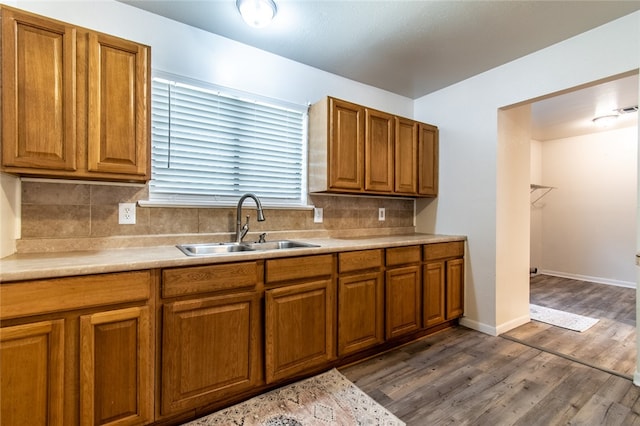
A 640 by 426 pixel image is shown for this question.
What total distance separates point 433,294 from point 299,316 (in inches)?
55.1

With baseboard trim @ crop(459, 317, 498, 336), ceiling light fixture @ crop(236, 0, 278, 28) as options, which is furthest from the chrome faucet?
baseboard trim @ crop(459, 317, 498, 336)

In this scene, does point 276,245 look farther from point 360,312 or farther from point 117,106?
point 117,106

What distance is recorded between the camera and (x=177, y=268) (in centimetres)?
150

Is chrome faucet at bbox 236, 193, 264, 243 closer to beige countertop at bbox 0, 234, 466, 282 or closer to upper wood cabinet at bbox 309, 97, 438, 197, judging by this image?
beige countertop at bbox 0, 234, 466, 282

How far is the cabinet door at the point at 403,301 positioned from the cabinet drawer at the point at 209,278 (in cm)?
116

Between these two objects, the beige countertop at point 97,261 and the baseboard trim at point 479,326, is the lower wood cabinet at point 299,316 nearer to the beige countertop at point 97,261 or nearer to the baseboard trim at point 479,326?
the beige countertop at point 97,261

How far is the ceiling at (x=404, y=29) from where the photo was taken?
75.0 inches

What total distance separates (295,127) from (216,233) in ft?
3.83

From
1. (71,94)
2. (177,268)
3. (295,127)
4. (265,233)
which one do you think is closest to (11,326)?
(177,268)

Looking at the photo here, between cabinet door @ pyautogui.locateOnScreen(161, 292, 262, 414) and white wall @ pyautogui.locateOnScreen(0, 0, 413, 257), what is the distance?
0.95 metres

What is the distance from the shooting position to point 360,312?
7.18 ft

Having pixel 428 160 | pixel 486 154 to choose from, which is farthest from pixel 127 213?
pixel 486 154

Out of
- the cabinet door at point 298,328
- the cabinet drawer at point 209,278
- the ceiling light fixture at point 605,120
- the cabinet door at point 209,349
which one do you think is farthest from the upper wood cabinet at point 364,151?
the ceiling light fixture at point 605,120

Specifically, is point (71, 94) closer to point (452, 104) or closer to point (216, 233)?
point (216, 233)
